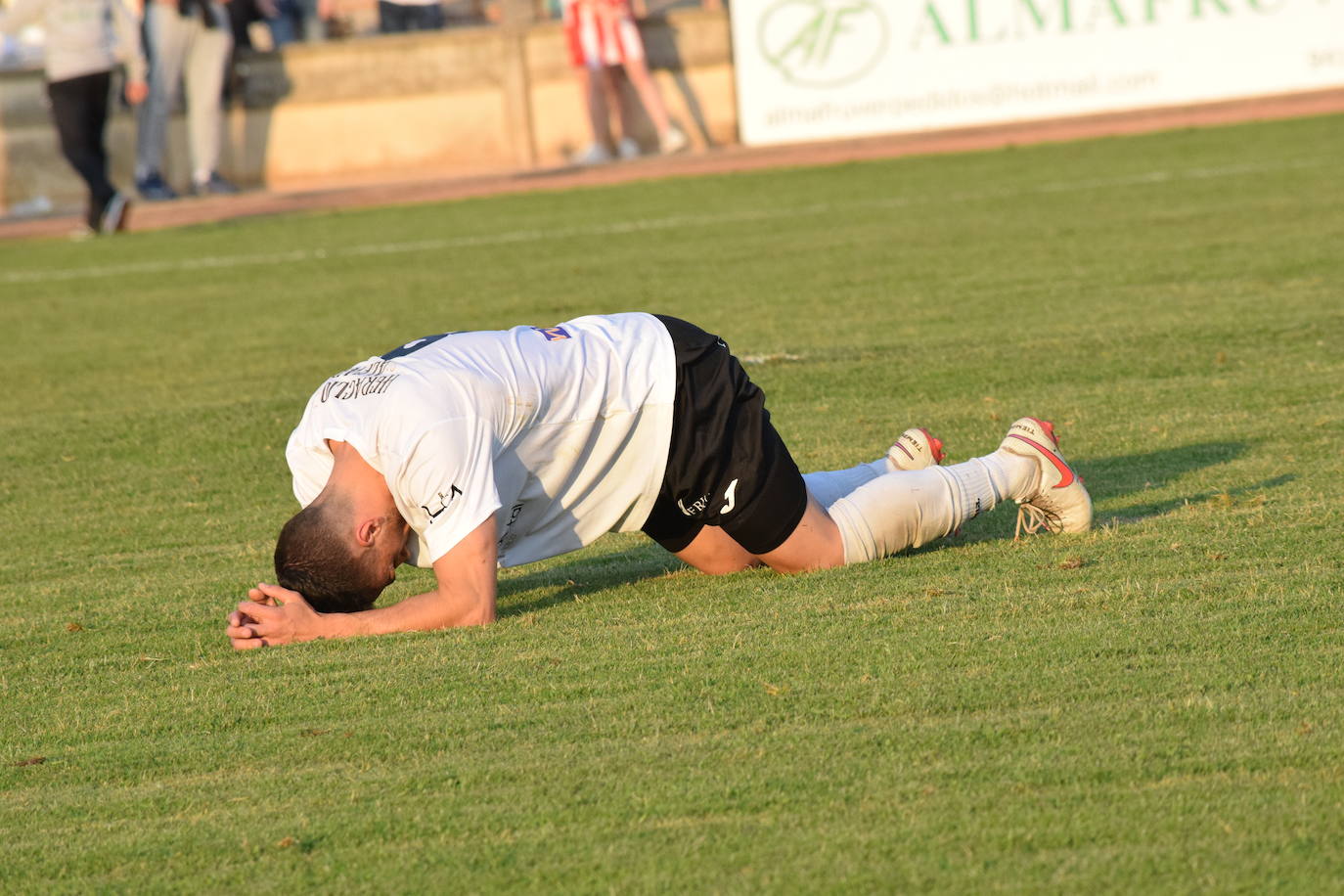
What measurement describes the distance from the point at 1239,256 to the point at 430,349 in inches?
255

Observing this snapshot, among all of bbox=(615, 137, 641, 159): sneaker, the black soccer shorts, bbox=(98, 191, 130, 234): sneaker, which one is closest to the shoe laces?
the black soccer shorts

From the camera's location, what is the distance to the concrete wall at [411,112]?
63.1 ft

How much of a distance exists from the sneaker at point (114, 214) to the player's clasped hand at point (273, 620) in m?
12.5

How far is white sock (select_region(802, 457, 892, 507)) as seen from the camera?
4816 mm

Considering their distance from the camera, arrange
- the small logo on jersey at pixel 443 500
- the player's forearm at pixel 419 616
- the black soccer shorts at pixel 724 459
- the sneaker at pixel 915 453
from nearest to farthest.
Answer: the small logo on jersey at pixel 443 500 → the player's forearm at pixel 419 616 → the black soccer shorts at pixel 724 459 → the sneaker at pixel 915 453

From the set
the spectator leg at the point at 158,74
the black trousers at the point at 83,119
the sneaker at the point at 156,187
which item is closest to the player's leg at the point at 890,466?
the black trousers at the point at 83,119

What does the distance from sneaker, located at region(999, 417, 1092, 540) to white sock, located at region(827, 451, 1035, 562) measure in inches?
1.6

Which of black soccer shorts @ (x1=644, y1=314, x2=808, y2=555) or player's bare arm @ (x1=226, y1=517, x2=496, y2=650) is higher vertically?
black soccer shorts @ (x1=644, y1=314, x2=808, y2=555)

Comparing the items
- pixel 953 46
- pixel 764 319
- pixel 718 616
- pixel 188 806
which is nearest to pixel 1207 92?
pixel 953 46

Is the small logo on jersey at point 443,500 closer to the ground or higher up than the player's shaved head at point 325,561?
higher up

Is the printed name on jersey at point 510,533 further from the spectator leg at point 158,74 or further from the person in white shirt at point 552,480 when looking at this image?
the spectator leg at point 158,74

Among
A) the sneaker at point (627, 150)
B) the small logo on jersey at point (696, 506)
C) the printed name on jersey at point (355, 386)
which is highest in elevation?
the printed name on jersey at point (355, 386)

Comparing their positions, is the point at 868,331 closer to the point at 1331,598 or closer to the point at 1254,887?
the point at 1331,598

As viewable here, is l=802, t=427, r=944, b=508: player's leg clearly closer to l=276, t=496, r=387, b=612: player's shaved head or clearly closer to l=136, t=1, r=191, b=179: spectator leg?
l=276, t=496, r=387, b=612: player's shaved head
